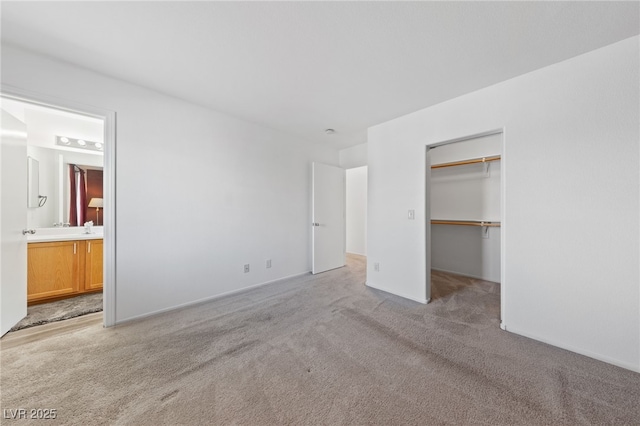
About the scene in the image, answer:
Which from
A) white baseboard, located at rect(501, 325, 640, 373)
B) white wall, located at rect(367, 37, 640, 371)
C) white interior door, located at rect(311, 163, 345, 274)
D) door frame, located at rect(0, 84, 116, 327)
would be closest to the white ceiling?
white wall, located at rect(367, 37, 640, 371)

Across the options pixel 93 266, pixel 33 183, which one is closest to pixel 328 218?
pixel 93 266

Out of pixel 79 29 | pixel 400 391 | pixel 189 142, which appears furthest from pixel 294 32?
pixel 400 391

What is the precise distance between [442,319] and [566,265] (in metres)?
1.16

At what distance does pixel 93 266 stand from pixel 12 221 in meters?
1.11

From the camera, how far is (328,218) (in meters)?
4.28

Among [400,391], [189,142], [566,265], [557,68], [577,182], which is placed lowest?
[400,391]

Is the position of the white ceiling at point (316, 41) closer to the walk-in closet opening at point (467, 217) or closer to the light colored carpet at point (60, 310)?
the walk-in closet opening at point (467, 217)

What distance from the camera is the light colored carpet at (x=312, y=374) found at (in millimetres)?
1294

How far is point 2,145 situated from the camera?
199 centimetres

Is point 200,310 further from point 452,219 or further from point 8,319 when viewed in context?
point 452,219

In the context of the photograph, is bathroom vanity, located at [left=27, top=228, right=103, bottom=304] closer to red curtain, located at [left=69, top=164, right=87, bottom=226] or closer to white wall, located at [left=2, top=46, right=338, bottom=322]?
red curtain, located at [left=69, top=164, right=87, bottom=226]

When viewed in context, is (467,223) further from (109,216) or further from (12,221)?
(12,221)

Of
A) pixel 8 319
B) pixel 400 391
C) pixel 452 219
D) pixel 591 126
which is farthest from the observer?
pixel 452 219

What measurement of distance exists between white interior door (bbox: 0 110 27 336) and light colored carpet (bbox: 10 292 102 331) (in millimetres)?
95
